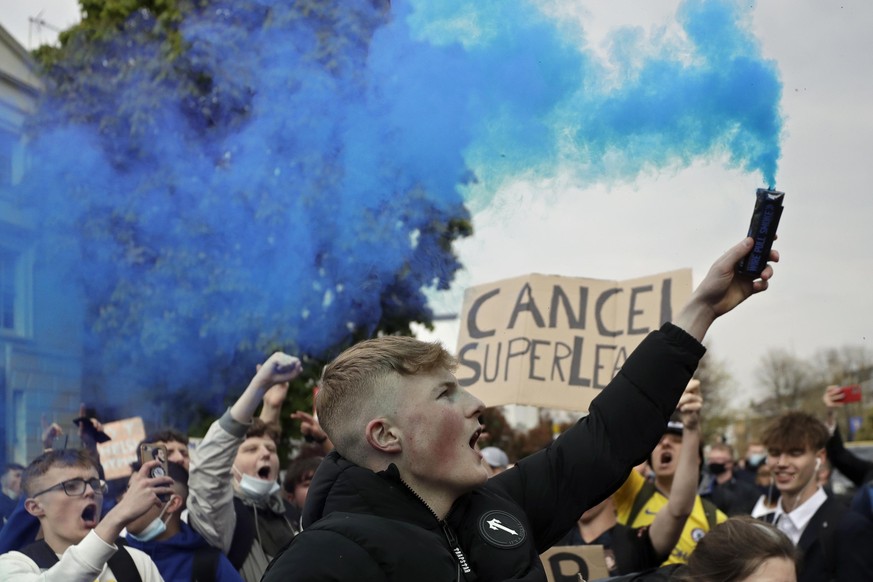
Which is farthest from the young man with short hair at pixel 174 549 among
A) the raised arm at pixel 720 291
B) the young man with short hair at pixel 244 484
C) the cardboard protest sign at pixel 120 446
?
the raised arm at pixel 720 291

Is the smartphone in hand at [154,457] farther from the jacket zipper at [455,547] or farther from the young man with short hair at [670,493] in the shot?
the young man with short hair at [670,493]

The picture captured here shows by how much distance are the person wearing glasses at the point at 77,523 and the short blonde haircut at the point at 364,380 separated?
1.56 meters

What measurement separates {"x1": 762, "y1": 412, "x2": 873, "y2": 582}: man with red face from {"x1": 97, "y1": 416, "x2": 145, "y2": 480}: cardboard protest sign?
3.44 metres

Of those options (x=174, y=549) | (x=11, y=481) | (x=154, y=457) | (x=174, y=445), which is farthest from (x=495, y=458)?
(x=154, y=457)

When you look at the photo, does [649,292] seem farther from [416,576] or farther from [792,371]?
[792,371]

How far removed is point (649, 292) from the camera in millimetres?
5867

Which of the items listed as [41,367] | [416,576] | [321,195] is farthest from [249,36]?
[416,576]

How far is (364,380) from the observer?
2.35 metres

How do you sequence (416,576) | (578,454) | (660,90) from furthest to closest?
(660,90) → (578,454) → (416,576)

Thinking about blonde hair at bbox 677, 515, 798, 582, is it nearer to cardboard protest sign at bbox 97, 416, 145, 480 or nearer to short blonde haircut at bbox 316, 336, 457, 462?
short blonde haircut at bbox 316, 336, 457, 462

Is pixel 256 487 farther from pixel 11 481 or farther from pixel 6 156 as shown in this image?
pixel 6 156

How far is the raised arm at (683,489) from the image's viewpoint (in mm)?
4652

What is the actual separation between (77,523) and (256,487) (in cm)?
135

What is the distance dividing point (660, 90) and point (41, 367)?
331 cm
